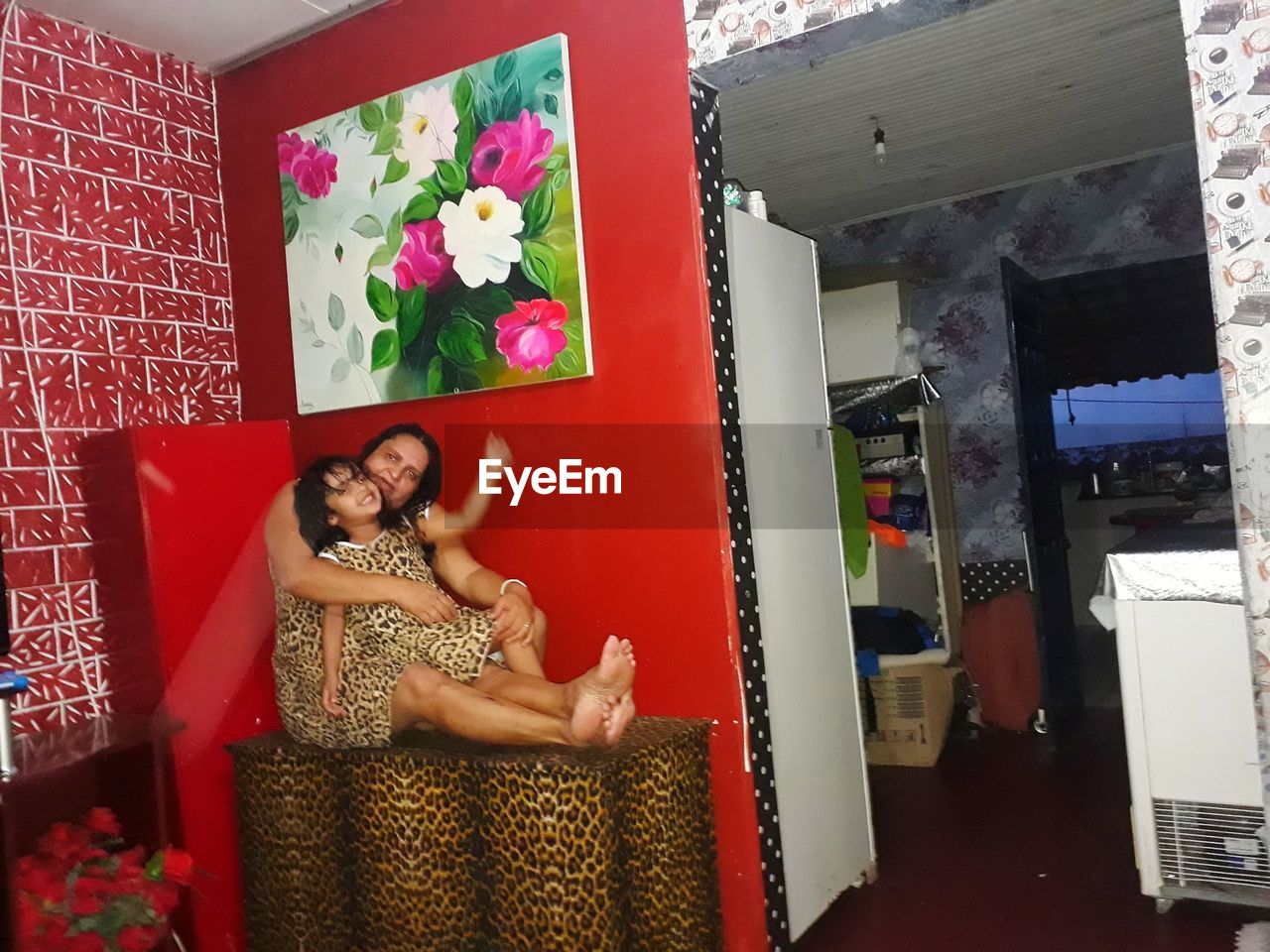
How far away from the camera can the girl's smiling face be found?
2.27 metres

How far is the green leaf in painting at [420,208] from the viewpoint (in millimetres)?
2568

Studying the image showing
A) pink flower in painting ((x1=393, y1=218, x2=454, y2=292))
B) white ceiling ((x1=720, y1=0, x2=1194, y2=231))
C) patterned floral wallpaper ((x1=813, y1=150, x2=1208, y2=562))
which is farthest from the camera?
patterned floral wallpaper ((x1=813, y1=150, x2=1208, y2=562))

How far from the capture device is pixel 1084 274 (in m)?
4.52

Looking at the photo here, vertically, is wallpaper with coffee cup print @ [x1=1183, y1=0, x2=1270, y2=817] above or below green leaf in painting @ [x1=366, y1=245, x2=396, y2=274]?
below

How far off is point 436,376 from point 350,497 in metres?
0.47

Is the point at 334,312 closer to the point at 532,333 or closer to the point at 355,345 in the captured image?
the point at 355,345

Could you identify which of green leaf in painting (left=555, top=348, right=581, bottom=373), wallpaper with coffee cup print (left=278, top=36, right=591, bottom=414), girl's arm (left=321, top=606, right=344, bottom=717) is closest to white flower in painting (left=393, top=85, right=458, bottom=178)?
wallpaper with coffee cup print (left=278, top=36, right=591, bottom=414)

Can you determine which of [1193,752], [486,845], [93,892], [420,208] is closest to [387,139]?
[420,208]

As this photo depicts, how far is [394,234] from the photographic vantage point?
104 inches

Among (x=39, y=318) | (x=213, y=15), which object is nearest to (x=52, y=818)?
(x=39, y=318)

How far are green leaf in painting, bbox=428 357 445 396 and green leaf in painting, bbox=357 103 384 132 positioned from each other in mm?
664

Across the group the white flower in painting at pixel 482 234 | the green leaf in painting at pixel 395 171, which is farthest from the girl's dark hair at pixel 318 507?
the green leaf in painting at pixel 395 171

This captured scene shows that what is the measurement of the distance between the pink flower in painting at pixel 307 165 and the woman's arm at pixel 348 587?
1056mm

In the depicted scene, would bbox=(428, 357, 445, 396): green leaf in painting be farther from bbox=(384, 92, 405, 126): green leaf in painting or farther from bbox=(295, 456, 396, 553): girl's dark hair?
bbox=(384, 92, 405, 126): green leaf in painting
